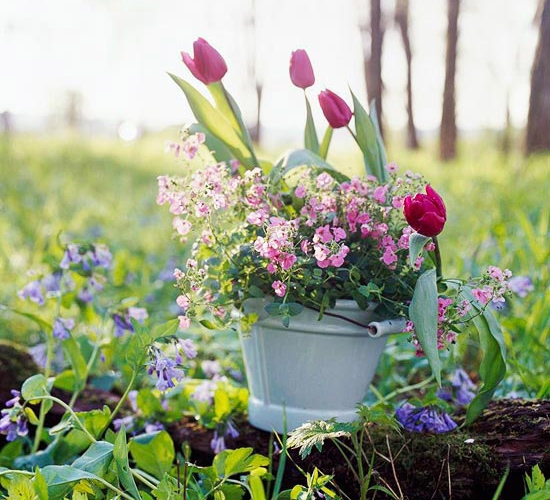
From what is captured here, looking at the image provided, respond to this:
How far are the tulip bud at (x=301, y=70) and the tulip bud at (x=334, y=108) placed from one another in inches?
1.6

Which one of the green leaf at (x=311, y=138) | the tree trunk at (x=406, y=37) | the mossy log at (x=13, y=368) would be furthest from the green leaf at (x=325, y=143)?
the tree trunk at (x=406, y=37)

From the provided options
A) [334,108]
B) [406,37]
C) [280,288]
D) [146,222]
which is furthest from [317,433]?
[406,37]

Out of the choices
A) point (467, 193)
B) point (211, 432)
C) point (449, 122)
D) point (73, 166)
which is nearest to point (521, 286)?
point (211, 432)

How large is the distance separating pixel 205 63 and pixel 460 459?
840 mm

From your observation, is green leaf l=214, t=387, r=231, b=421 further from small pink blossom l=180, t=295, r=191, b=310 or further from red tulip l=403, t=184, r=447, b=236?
red tulip l=403, t=184, r=447, b=236

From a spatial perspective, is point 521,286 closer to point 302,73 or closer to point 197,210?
point 302,73

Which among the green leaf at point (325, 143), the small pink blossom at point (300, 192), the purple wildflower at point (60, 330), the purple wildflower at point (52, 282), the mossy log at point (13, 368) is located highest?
the green leaf at point (325, 143)

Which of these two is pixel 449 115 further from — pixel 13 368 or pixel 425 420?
pixel 425 420

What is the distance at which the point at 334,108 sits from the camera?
1359 mm

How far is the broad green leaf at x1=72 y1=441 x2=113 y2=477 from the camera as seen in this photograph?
3.63 ft

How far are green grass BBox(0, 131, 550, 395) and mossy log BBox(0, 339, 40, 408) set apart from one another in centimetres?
28

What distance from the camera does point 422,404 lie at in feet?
4.44

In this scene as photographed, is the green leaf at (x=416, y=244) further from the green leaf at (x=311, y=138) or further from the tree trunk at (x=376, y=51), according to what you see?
the tree trunk at (x=376, y=51)

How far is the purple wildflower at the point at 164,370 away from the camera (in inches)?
46.9
